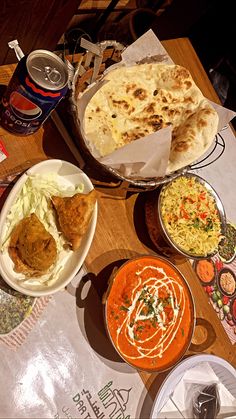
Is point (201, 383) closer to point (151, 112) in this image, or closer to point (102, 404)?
point (102, 404)

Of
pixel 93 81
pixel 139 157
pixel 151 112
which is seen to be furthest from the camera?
pixel 151 112

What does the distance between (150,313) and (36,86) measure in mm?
960

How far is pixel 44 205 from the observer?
1.75m

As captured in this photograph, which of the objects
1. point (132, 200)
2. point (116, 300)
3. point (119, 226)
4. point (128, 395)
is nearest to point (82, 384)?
point (128, 395)

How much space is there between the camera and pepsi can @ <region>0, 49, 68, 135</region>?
1557 mm

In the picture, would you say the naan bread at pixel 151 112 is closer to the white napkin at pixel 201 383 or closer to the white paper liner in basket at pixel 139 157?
the white paper liner in basket at pixel 139 157

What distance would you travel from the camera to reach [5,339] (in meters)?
1.60

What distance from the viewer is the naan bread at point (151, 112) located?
1.92m

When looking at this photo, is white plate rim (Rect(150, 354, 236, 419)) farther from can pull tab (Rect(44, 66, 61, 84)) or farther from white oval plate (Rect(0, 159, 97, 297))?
can pull tab (Rect(44, 66, 61, 84))

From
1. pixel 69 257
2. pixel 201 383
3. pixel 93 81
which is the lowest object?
pixel 201 383

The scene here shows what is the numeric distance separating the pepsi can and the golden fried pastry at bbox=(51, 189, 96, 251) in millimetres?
315

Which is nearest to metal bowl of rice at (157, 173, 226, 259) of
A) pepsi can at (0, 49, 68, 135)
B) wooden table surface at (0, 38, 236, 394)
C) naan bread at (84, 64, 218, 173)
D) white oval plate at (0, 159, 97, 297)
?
wooden table surface at (0, 38, 236, 394)

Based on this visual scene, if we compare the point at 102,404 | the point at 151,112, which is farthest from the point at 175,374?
the point at 151,112

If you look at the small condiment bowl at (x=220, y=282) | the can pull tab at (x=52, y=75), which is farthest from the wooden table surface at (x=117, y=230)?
the can pull tab at (x=52, y=75)
